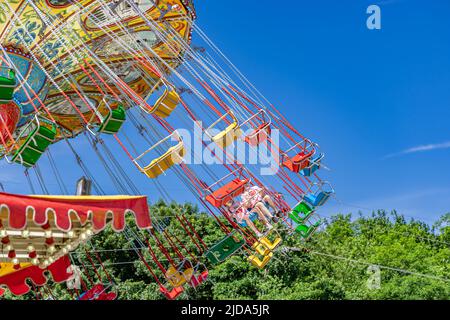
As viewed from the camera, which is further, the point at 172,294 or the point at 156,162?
the point at 172,294

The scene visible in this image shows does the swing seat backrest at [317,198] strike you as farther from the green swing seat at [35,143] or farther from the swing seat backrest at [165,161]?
the green swing seat at [35,143]

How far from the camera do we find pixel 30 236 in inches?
302

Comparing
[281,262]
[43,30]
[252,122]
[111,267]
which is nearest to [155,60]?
[43,30]

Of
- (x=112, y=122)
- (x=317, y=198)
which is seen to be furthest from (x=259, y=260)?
(x=112, y=122)

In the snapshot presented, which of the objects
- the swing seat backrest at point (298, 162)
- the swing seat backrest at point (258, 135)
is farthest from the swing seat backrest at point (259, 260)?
the swing seat backrest at point (258, 135)

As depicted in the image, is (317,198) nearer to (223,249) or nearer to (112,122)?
(223,249)

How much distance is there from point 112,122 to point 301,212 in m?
3.56

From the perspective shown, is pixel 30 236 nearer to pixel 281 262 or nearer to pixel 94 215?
pixel 94 215

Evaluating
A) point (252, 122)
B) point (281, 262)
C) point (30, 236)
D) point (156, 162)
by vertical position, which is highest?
point (281, 262)

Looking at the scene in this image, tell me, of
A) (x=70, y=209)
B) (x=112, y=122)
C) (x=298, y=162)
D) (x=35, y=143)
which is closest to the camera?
(x=70, y=209)

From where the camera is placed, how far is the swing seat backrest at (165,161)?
9219 millimetres

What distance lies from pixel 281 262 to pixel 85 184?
13.6m

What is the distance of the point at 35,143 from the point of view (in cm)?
860

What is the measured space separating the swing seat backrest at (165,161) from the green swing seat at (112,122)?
2.36 feet
